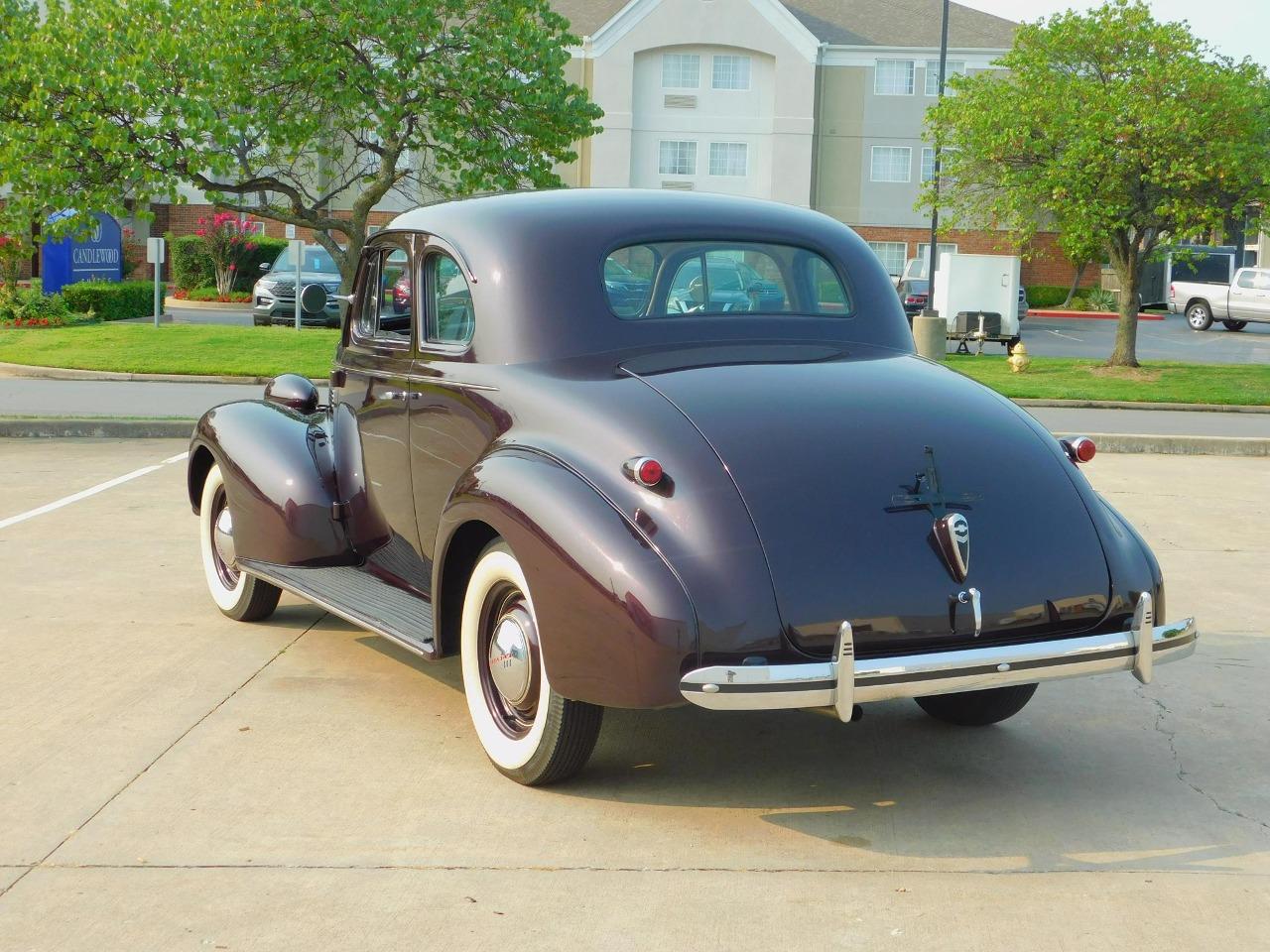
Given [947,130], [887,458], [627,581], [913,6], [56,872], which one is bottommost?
[56,872]

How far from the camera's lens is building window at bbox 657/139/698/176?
52312 mm

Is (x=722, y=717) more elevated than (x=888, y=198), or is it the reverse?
(x=888, y=198)

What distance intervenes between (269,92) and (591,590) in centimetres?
1968

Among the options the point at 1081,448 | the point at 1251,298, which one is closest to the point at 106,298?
the point at 1081,448

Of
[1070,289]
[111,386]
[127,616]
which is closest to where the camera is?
[127,616]

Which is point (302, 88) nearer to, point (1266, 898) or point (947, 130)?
point (947, 130)

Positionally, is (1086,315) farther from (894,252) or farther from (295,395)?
(295,395)

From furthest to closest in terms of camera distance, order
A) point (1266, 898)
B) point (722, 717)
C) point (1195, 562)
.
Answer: point (1195, 562), point (722, 717), point (1266, 898)

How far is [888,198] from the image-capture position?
175 feet

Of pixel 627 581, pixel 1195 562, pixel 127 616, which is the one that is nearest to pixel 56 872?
pixel 627 581

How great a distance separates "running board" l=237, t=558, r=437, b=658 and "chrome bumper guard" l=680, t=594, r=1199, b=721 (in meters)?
1.37

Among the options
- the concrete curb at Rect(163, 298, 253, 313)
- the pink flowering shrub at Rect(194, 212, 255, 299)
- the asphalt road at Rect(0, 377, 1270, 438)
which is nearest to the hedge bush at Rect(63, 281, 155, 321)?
the concrete curb at Rect(163, 298, 253, 313)

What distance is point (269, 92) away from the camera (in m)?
22.2

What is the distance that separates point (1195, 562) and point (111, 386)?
545 inches
